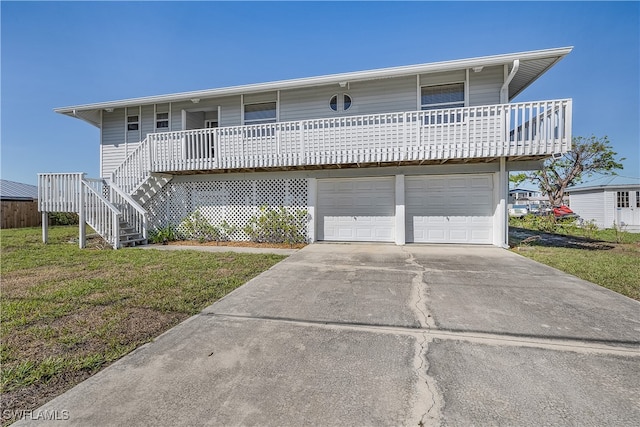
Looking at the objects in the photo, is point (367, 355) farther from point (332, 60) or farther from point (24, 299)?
point (332, 60)

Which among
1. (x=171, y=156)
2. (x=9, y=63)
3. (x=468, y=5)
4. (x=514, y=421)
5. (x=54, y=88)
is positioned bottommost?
(x=514, y=421)

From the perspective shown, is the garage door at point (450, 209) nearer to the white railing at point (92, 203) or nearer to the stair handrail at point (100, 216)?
the white railing at point (92, 203)

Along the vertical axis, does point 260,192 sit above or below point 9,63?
below

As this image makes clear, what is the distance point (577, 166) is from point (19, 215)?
123ft

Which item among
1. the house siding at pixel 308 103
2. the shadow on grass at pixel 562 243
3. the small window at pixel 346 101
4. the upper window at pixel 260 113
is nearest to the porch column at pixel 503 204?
the shadow on grass at pixel 562 243

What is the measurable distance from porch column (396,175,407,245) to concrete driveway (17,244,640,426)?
4427mm

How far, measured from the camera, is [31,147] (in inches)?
1044

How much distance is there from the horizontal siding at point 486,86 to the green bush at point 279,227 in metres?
6.43

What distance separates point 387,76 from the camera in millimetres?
8352

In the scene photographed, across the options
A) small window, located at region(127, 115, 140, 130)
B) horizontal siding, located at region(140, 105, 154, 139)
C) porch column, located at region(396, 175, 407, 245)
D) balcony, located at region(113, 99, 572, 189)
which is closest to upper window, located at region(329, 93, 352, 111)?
balcony, located at region(113, 99, 572, 189)

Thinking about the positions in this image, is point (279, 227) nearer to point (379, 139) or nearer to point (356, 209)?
point (356, 209)

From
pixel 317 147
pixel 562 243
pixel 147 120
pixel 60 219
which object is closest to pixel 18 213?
pixel 60 219

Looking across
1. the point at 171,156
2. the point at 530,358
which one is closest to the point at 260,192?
the point at 171,156

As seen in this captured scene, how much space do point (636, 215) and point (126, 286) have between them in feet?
82.5
